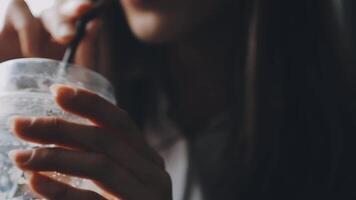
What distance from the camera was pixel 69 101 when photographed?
0.45m

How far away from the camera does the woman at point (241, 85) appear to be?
83cm

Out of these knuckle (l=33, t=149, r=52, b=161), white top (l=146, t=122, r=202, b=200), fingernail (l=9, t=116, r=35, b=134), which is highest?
fingernail (l=9, t=116, r=35, b=134)

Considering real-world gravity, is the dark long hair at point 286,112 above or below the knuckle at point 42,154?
below

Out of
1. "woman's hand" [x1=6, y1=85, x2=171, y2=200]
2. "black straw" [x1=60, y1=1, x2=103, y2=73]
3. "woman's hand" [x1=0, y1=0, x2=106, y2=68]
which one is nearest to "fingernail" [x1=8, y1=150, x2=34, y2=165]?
"woman's hand" [x1=6, y1=85, x2=171, y2=200]

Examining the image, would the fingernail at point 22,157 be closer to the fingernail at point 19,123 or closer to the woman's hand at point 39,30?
the fingernail at point 19,123

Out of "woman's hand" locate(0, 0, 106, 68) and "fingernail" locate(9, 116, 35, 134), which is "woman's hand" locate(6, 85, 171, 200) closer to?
"fingernail" locate(9, 116, 35, 134)

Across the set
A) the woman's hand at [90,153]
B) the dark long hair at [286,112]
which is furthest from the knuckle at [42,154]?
the dark long hair at [286,112]

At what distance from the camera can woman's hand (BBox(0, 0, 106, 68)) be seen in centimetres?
79

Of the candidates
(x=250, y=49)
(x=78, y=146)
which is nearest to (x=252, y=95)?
(x=250, y=49)

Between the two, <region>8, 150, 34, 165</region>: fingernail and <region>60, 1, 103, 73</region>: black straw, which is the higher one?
<region>8, 150, 34, 165</region>: fingernail

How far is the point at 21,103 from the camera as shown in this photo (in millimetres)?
454

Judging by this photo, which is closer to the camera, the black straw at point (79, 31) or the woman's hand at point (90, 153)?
the woman's hand at point (90, 153)

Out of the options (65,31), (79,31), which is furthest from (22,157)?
(65,31)

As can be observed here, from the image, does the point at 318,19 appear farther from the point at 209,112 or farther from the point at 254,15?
the point at 209,112
